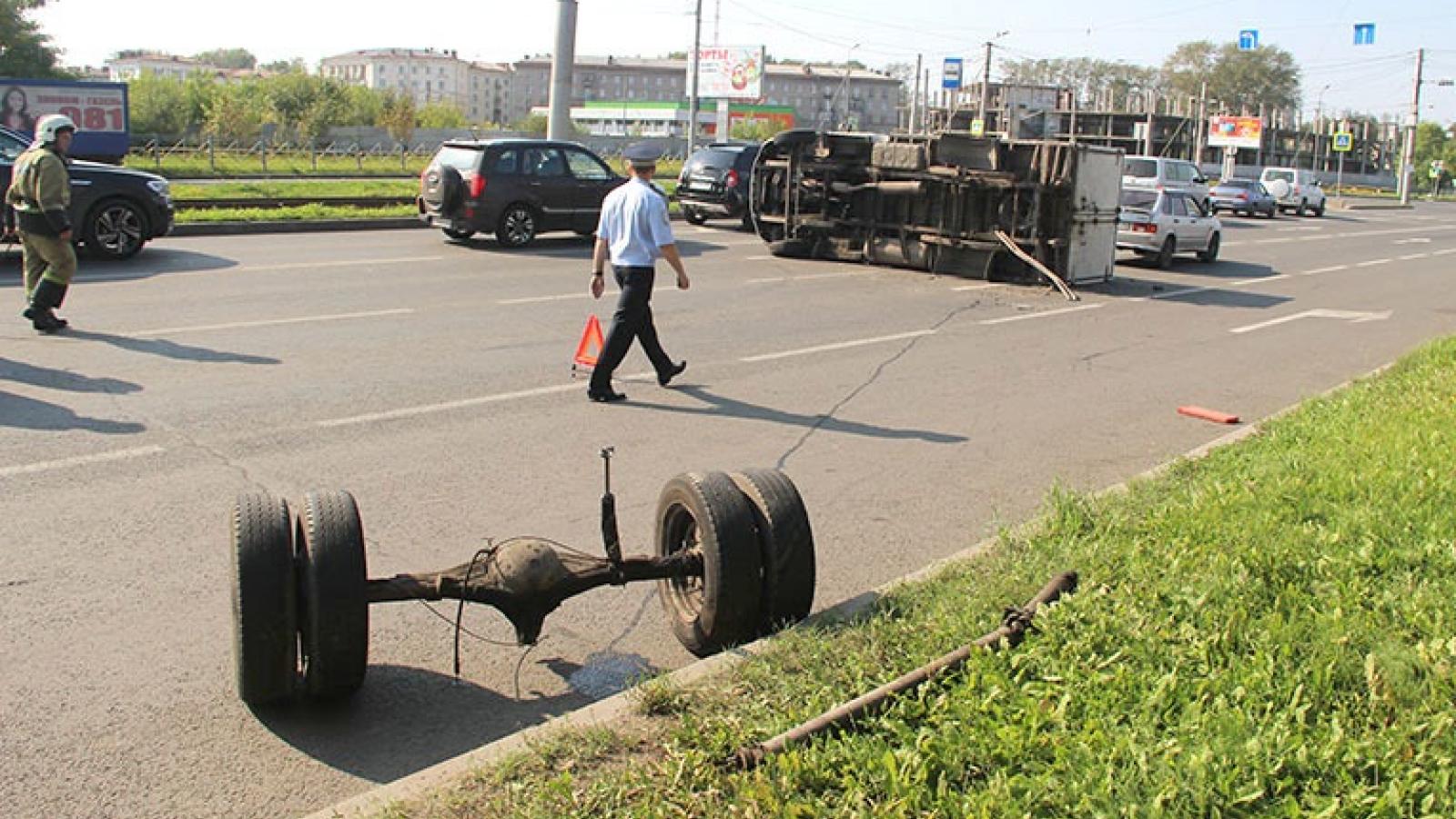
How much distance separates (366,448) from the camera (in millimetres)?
7883

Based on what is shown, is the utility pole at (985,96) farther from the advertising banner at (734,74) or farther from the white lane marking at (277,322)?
the white lane marking at (277,322)

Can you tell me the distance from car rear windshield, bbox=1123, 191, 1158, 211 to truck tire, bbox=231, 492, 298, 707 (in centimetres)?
2066

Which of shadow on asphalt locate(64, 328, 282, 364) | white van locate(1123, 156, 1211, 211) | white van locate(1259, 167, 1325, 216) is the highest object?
white van locate(1259, 167, 1325, 216)

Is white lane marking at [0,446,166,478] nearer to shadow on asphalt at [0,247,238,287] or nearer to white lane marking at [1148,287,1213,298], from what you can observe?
shadow on asphalt at [0,247,238,287]

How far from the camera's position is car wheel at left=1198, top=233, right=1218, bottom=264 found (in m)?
24.3

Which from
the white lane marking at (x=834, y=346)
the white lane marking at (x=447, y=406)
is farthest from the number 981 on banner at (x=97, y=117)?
the white lane marking at (x=447, y=406)

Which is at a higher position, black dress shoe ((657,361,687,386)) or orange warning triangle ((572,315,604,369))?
orange warning triangle ((572,315,604,369))

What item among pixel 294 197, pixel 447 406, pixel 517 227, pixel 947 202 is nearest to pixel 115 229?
pixel 517 227

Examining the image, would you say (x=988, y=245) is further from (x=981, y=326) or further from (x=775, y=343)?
(x=775, y=343)

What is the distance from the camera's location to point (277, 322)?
12383mm

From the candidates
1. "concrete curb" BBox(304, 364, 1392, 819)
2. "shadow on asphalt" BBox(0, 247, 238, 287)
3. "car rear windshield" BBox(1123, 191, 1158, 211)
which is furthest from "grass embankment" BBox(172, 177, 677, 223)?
"concrete curb" BBox(304, 364, 1392, 819)

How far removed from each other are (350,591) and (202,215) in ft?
62.8

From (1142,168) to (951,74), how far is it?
1946 inches

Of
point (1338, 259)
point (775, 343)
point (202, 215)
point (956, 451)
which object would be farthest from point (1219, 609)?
point (1338, 259)
